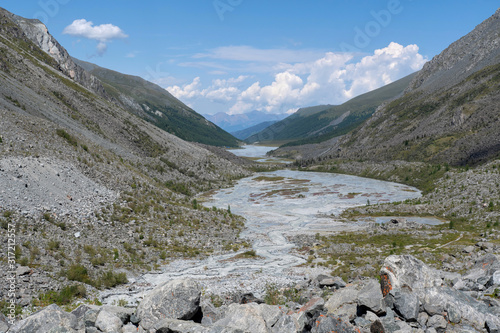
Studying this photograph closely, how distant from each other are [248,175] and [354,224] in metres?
75.1

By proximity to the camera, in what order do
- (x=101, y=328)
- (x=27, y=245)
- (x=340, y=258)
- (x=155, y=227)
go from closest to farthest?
(x=101, y=328) < (x=27, y=245) < (x=340, y=258) < (x=155, y=227)

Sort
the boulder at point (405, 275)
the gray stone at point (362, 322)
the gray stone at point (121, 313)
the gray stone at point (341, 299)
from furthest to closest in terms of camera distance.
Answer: the gray stone at point (341, 299) → the boulder at point (405, 275) → the gray stone at point (121, 313) → the gray stone at point (362, 322)

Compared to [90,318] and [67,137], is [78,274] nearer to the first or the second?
[90,318]

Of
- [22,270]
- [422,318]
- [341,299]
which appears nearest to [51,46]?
[22,270]

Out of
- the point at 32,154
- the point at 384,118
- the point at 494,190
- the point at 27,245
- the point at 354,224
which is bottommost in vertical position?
the point at 354,224

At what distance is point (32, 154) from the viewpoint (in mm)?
37438

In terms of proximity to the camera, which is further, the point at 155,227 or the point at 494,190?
the point at 494,190

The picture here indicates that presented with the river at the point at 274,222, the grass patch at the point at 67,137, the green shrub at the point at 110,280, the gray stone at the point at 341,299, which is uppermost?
the grass patch at the point at 67,137

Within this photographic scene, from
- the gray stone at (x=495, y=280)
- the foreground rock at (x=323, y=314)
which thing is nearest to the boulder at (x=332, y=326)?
the foreground rock at (x=323, y=314)

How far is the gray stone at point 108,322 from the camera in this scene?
12267mm

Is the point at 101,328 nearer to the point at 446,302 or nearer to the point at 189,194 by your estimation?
the point at 446,302

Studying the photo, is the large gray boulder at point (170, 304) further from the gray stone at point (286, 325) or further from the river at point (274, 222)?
the river at point (274, 222)

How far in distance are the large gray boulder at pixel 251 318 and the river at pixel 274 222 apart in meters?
9.79

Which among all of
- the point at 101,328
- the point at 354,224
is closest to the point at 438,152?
the point at 354,224
